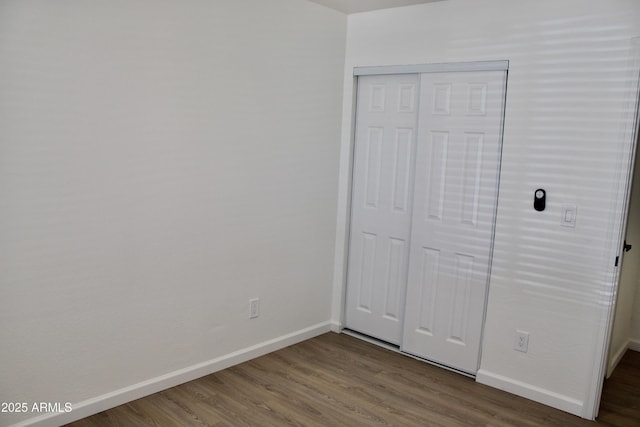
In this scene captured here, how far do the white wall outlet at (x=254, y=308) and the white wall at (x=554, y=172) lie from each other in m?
1.46

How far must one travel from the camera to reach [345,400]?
10.1 ft

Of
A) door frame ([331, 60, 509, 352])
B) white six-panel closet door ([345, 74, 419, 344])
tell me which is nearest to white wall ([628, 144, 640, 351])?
white six-panel closet door ([345, 74, 419, 344])

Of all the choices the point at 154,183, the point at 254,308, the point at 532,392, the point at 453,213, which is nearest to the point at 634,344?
the point at 532,392

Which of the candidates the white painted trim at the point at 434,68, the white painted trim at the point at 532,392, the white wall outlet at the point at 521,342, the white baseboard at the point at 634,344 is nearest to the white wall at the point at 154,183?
the white painted trim at the point at 434,68

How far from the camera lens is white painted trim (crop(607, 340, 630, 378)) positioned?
357 cm

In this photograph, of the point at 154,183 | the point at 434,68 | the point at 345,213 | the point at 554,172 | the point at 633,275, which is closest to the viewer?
the point at 154,183

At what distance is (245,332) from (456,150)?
1790mm

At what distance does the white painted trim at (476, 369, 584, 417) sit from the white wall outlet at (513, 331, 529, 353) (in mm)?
212

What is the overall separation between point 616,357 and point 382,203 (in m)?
1.96

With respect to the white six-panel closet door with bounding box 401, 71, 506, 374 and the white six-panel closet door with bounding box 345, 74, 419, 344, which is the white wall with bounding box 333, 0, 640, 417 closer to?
the white six-panel closet door with bounding box 401, 71, 506, 374

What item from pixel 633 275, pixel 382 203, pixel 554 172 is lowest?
pixel 633 275

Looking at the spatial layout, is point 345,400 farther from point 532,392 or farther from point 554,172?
point 554,172

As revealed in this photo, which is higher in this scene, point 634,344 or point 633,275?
point 633,275

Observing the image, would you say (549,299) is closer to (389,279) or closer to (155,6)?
(389,279)
